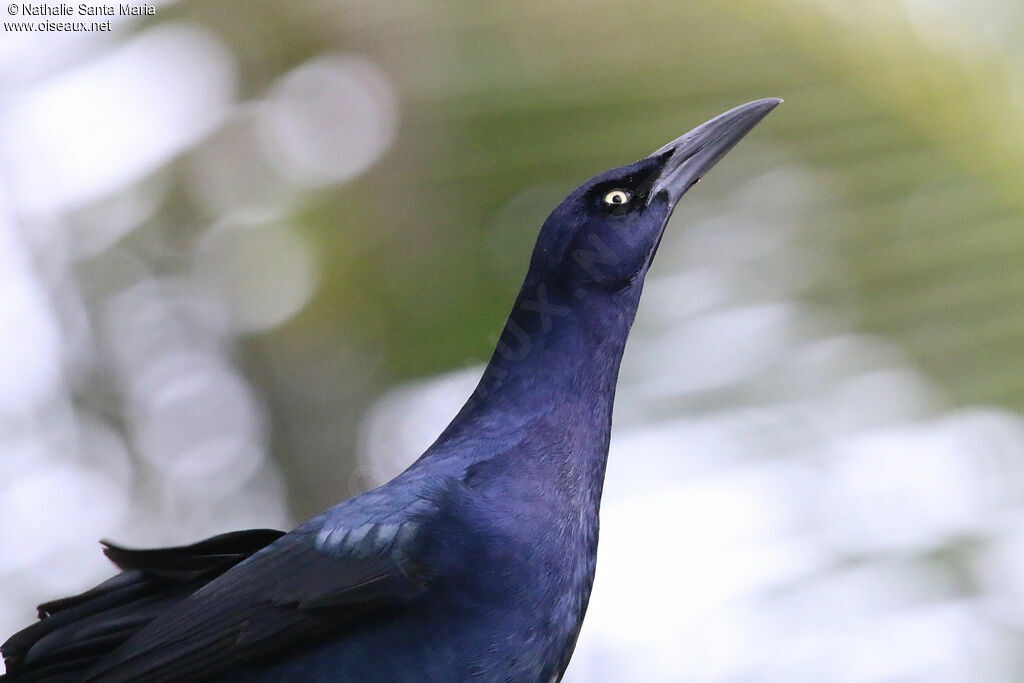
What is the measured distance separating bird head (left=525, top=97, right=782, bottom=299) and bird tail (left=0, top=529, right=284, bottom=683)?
36.0 inches

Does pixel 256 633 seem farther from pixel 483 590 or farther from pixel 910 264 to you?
pixel 910 264

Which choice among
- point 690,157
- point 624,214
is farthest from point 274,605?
point 690,157

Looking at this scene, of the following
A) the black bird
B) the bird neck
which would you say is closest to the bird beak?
the bird neck

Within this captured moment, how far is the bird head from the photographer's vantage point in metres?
2.63

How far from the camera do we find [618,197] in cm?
270

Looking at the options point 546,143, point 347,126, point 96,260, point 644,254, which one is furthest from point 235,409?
point 644,254

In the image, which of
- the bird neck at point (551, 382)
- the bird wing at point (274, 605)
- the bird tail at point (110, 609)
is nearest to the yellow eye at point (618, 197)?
the bird neck at point (551, 382)

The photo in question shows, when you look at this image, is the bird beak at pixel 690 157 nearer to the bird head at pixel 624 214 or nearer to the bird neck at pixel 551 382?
the bird head at pixel 624 214

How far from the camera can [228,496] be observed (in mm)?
4562

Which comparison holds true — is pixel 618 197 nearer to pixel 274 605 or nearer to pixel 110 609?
pixel 274 605

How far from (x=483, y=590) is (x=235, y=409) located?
244cm

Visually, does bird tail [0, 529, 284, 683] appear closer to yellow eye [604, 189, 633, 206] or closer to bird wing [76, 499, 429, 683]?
bird wing [76, 499, 429, 683]

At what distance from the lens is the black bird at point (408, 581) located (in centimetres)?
218

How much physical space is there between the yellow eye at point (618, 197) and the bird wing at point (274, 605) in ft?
2.87
